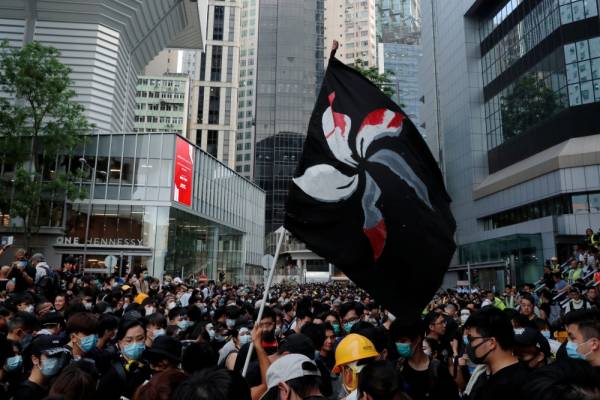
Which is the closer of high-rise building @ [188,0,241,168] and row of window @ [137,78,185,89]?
high-rise building @ [188,0,241,168]

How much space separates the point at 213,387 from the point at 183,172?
115 feet

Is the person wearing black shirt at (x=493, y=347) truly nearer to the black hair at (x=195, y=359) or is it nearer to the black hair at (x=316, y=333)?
the black hair at (x=195, y=359)

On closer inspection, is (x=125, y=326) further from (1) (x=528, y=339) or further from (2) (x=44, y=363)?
(1) (x=528, y=339)

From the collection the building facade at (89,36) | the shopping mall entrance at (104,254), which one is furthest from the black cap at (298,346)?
the building facade at (89,36)

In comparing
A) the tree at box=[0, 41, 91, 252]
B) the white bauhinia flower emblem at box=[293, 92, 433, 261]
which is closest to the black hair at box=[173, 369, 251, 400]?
the white bauhinia flower emblem at box=[293, 92, 433, 261]

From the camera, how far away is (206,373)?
2.23 m

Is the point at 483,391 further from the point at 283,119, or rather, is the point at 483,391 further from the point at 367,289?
the point at 283,119

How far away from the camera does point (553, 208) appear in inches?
1380

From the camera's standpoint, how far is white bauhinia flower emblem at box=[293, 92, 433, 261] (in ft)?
14.4

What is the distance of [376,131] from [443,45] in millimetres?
55490

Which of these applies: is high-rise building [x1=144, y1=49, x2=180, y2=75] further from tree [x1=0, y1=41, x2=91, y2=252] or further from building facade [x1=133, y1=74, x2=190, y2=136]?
tree [x1=0, y1=41, x2=91, y2=252]

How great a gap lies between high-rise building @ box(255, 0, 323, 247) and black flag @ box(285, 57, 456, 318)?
9766 centimetres

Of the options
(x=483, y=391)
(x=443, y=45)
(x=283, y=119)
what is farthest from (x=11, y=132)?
(x=283, y=119)

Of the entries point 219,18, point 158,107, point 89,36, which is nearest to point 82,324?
point 89,36
